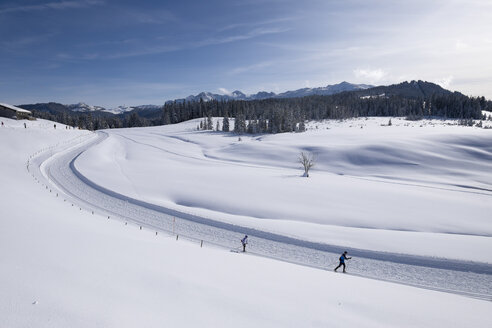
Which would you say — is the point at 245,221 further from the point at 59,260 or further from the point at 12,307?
the point at 12,307

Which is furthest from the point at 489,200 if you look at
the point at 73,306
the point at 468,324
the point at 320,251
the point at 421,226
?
the point at 73,306

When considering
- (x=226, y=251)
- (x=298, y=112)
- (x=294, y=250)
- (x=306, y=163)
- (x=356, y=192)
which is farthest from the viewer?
(x=298, y=112)

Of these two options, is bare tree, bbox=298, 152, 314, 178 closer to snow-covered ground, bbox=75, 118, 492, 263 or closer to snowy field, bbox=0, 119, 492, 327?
snow-covered ground, bbox=75, 118, 492, 263

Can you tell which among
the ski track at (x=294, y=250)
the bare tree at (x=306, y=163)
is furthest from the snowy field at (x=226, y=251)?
the bare tree at (x=306, y=163)

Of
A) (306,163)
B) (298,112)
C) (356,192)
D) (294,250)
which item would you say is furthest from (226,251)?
(298,112)

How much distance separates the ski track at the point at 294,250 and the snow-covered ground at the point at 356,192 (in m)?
0.67

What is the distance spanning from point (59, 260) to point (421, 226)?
23058 mm

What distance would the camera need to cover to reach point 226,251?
16.2 meters

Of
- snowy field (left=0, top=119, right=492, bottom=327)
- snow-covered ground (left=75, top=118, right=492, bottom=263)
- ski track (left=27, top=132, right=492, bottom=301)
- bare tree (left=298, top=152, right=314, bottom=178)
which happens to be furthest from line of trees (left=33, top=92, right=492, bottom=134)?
ski track (left=27, top=132, right=492, bottom=301)

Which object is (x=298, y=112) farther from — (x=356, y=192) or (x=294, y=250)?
(x=294, y=250)

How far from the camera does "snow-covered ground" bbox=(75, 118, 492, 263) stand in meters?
18.4

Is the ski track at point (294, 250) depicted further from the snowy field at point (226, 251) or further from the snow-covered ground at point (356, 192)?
the snowy field at point (226, 251)

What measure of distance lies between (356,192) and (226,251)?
1737 cm

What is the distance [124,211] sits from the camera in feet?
73.8
